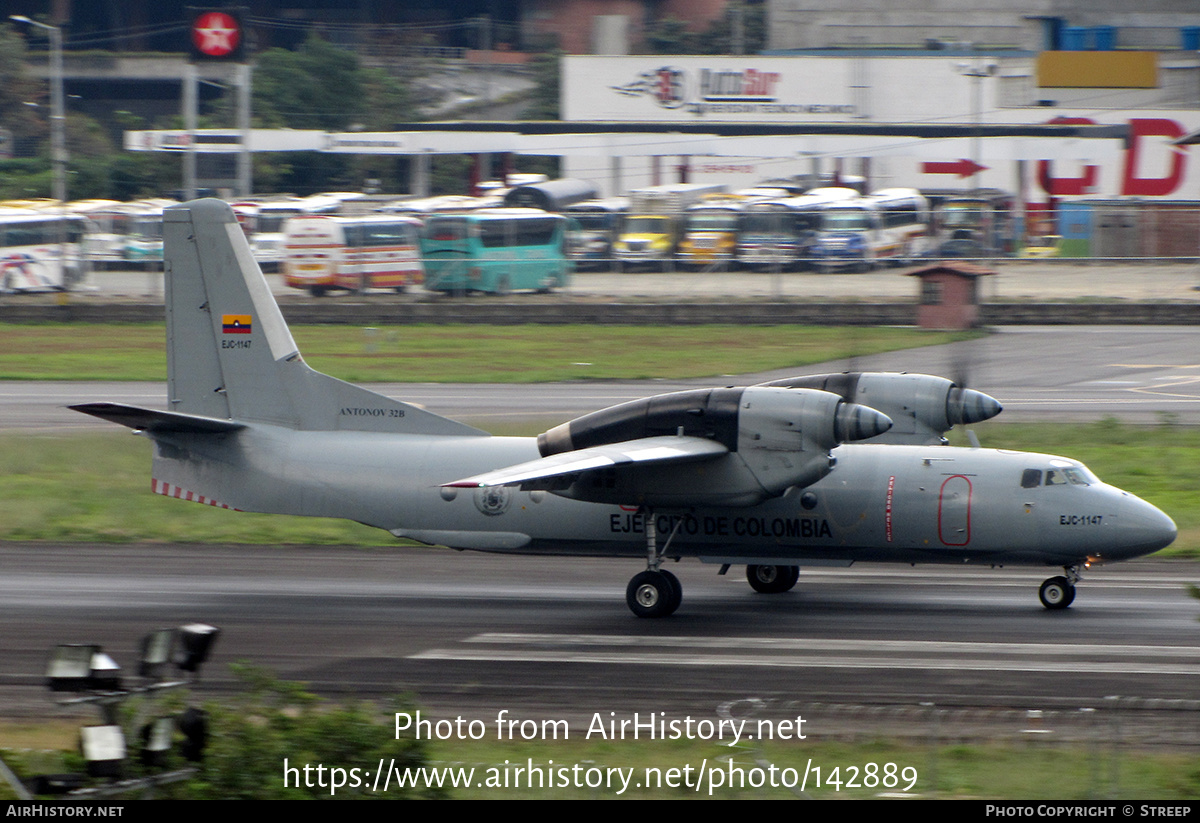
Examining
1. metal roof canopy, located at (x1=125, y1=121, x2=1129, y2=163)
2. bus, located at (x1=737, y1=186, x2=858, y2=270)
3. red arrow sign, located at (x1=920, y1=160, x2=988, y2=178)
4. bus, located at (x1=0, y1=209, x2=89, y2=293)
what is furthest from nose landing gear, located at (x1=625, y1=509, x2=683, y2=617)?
red arrow sign, located at (x1=920, y1=160, x2=988, y2=178)

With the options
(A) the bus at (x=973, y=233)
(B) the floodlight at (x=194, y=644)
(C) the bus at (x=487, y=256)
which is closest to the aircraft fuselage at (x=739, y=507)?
(B) the floodlight at (x=194, y=644)

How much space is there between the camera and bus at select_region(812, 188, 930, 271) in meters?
60.5

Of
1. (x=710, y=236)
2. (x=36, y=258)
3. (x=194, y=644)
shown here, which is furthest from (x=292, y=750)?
(x=36, y=258)

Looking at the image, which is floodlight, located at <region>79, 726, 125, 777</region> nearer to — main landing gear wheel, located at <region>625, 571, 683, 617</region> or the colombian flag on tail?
main landing gear wheel, located at <region>625, 571, 683, 617</region>

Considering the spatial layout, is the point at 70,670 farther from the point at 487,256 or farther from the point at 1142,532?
the point at 487,256

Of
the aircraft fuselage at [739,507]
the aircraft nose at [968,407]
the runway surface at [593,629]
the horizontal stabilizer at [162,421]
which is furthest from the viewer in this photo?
the aircraft nose at [968,407]

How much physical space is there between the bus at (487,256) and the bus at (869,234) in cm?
1224

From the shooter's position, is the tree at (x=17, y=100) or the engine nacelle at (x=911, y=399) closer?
the engine nacelle at (x=911, y=399)

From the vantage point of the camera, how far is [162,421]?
64.0 feet

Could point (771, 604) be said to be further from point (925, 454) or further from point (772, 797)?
point (772, 797)

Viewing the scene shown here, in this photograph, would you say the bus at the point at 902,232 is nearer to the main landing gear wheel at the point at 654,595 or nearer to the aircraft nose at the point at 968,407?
the aircraft nose at the point at 968,407

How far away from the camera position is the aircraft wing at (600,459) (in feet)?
53.3

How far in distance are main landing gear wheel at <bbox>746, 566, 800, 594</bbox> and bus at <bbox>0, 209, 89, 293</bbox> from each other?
4443 cm
